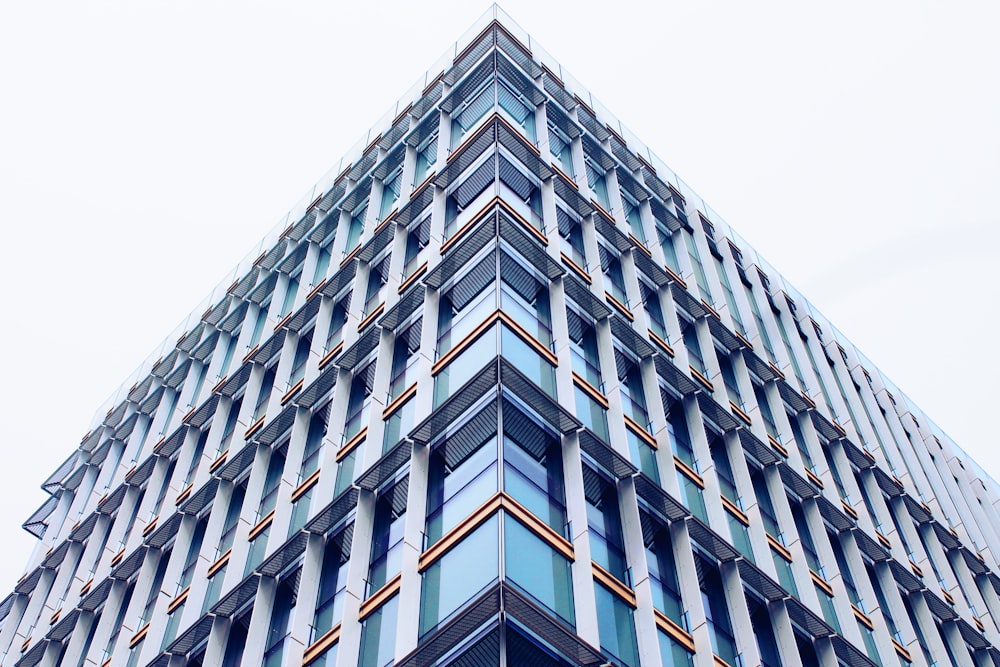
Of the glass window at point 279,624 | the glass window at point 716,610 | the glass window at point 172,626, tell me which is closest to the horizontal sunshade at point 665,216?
the glass window at point 716,610

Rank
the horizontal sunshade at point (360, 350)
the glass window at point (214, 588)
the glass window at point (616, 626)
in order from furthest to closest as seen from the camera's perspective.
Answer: the horizontal sunshade at point (360, 350) < the glass window at point (214, 588) < the glass window at point (616, 626)

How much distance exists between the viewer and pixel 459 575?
21047mm

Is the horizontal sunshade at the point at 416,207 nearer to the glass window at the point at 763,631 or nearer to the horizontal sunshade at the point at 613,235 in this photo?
the horizontal sunshade at the point at 613,235

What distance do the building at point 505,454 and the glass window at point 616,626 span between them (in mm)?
68

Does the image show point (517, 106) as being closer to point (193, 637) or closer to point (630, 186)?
point (630, 186)

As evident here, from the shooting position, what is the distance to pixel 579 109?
4125 cm

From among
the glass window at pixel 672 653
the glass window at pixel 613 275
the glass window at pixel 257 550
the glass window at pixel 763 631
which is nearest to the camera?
the glass window at pixel 672 653

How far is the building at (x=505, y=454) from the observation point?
75.5 ft

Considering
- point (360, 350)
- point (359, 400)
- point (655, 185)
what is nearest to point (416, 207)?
point (360, 350)

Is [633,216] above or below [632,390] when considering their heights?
above

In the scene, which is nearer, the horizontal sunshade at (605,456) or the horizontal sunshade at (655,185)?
the horizontal sunshade at (605,456)

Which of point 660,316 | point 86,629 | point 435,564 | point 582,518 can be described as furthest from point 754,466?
point 86,629

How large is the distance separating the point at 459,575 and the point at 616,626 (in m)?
3.55

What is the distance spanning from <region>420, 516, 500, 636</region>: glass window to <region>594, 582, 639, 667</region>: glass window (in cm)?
265
